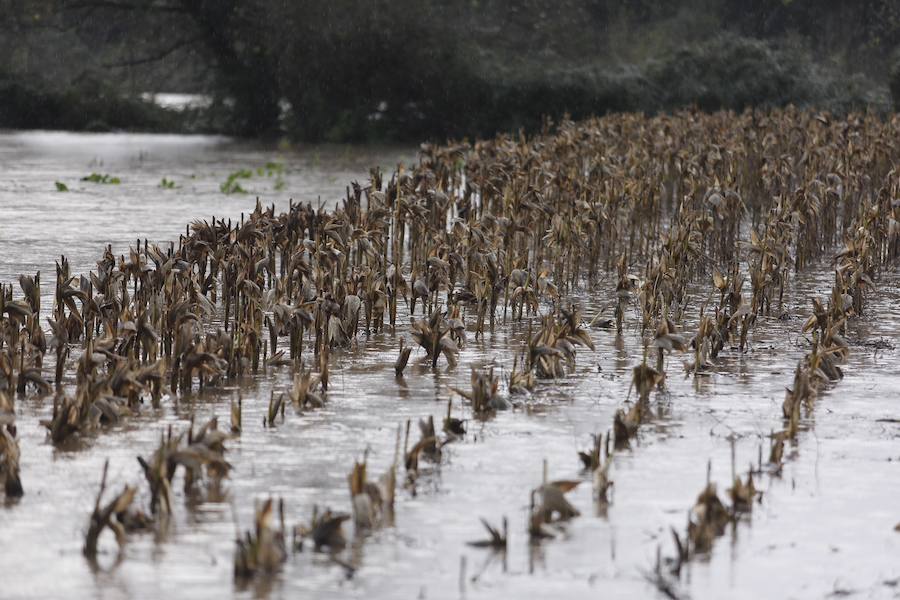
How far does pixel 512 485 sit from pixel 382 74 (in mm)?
24559

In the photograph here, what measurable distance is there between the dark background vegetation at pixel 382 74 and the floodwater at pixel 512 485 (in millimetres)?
20500

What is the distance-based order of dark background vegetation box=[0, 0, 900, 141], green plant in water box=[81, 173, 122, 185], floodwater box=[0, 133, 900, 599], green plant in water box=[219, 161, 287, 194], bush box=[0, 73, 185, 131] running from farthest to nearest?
bush box=[0, 73, 185, 131]
dark background vegetation box=[0, 0, 900, 141]
green plant in water box=[81, 173, 122, 185]
green plant in water box=[219, 161, 287, 194]
floodwater box=[0, 133, 900, 599]

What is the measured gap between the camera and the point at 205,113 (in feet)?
108

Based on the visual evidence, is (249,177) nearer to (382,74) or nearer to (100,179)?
(100,179)

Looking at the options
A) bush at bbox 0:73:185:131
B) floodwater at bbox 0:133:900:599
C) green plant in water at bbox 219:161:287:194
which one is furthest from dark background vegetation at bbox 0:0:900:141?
floodwater at bbox 0:133:900:599

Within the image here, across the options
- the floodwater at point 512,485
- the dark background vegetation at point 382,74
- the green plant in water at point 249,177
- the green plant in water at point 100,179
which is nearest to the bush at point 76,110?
the dark background vegetation at point 382,74

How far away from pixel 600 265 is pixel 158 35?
2360cm

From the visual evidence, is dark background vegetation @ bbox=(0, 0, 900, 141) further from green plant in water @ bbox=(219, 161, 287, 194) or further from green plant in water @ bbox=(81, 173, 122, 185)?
green plant in water @ bbox=(81, 173, 122, 185)

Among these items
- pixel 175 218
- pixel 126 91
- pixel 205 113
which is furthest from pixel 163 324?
pixel 126 91

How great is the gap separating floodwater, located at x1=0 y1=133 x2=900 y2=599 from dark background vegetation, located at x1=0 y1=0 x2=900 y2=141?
20500mm

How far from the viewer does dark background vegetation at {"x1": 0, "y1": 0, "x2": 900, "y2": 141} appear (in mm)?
29031

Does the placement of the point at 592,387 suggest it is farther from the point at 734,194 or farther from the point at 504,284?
the point at 734,194

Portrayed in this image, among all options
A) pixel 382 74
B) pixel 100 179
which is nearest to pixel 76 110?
pixel 382 74

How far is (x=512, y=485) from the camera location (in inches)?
217
